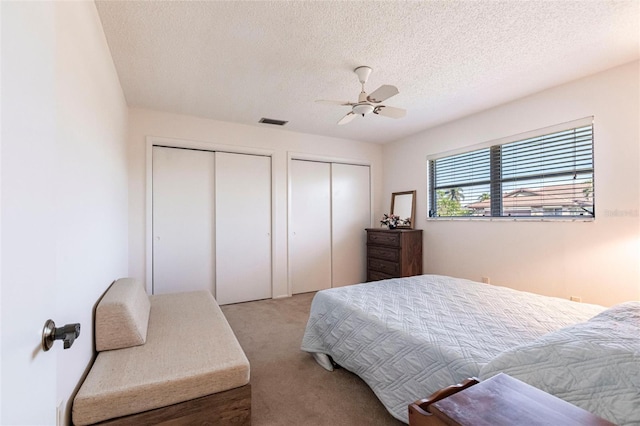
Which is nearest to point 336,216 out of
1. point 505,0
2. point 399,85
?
point 399,85

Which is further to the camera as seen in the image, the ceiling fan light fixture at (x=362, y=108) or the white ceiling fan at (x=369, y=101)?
the ceiling fan light fixture at (x=362, y=108)

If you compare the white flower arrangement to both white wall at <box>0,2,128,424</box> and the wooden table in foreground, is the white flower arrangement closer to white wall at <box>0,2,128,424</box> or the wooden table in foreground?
the wooden table in foreground

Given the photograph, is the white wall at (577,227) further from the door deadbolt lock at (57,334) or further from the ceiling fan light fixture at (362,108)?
the door deadbolt lock at (57,334)

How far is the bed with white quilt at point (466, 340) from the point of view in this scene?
0.92m

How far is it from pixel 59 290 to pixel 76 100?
0.90 metres

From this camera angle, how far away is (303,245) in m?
4.41

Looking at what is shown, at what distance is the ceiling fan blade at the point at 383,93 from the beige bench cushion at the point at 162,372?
209cm

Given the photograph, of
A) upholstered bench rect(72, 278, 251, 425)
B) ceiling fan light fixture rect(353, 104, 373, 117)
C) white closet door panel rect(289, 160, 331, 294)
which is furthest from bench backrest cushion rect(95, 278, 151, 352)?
white closet door panel rect(289, 160, 331, 294)

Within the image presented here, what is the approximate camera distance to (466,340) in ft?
4.85

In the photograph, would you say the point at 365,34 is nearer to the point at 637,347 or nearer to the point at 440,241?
the point at 637,347

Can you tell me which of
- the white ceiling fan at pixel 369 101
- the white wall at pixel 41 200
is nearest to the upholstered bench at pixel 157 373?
the white wall at pixel 41 200

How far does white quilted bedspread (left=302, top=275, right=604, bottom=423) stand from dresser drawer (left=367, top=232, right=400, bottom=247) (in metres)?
1.58

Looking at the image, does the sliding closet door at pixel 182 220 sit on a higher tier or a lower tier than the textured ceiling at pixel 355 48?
lower

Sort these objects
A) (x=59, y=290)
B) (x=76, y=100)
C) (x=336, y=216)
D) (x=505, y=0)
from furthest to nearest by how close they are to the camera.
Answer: (x=336, y=216), (x=505, y=0), (x=76, y=100), (x=59, y=290)
